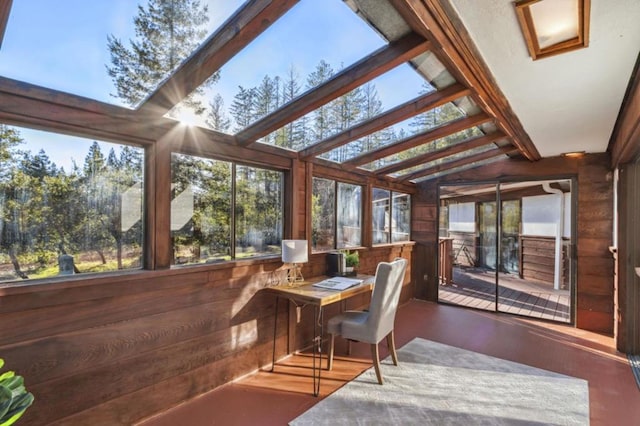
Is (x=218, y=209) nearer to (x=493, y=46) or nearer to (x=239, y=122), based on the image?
(x=239, y=122)

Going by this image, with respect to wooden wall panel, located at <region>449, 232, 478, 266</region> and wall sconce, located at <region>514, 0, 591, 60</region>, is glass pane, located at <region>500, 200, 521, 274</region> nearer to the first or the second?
wooden wall panel, located at <region>449, 232, 478, 266</region>

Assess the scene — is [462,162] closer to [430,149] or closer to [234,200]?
[430,149]

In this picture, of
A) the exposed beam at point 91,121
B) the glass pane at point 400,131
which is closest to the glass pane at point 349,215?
the glass pane at point 400,131

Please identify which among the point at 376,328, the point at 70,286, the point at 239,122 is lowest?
the point at 376,328

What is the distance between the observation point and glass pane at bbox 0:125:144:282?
172 centimetres

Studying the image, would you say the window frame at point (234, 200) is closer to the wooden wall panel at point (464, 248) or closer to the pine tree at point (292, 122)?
the pine tree at point (292, 122)

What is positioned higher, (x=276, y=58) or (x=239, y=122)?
(x=276, y=58)

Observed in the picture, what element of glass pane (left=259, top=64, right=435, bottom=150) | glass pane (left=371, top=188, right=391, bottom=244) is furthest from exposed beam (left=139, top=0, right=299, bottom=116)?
glass pane (left=371, top=188, right=391, bottom=244)

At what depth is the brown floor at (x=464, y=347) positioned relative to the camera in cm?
227

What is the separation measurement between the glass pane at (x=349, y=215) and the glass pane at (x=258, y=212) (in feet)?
3.48

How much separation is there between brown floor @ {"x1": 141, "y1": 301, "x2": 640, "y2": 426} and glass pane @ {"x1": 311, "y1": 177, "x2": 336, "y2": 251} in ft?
3.90

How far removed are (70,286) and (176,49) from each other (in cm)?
147

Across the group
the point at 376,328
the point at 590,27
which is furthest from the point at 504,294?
the point at 590,27

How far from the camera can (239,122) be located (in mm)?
2387
